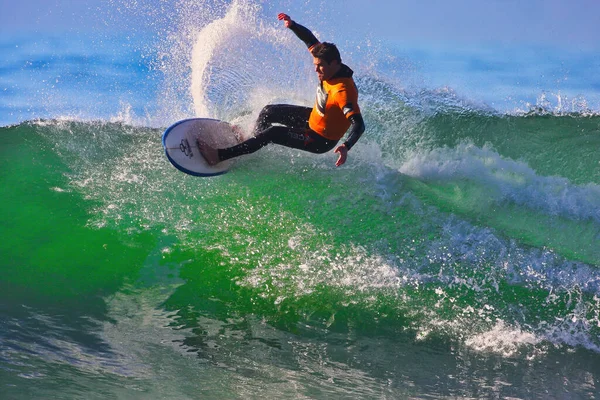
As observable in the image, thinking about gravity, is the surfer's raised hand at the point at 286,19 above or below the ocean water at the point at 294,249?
above

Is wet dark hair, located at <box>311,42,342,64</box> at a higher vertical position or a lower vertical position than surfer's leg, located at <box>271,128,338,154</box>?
higher

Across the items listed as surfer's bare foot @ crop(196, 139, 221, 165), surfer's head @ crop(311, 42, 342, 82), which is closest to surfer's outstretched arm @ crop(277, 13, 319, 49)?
surfer's head @ crop(311, 42, 342, 82)

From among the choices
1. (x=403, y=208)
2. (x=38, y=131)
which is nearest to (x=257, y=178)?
(x=403, y=208)

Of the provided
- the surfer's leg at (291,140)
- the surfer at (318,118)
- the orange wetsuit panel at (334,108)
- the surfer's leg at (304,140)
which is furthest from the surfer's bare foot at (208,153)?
the orange wetsuit panel at (334,108)

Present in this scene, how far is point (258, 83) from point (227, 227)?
2331mm

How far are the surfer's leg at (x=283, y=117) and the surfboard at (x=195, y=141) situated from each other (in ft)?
1.01

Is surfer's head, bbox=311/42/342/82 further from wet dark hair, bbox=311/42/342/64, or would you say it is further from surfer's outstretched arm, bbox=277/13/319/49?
surfer's outstretched arm, bbox=277/13/319/49

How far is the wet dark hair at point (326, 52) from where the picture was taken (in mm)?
5469

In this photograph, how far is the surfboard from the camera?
596 centimetres

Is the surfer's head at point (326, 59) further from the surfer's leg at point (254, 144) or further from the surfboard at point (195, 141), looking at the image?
the surfboard at point (195, 141)

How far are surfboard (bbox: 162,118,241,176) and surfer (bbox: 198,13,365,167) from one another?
9 cm

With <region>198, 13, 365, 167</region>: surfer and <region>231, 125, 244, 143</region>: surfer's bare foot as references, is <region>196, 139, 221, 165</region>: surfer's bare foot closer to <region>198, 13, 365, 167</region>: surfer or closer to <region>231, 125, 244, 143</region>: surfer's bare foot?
<region>198, 13, 365, 167</region>: surfer

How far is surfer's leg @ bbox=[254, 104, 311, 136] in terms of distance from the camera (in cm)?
631

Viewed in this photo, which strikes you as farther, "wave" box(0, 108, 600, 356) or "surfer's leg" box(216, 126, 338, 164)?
"surfer's leg" box(216, 126, 338, 164)
